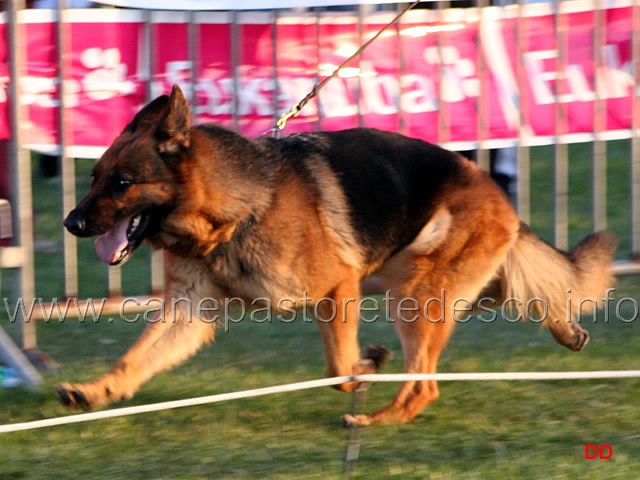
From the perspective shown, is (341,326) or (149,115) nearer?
(149,115)

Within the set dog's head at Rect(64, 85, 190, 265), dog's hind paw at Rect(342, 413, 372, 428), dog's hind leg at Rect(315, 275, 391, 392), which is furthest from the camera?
dog's hind leg at Rect(315, 275, 391, 392)

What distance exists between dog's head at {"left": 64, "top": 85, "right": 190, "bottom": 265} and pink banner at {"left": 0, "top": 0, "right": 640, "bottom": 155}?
5.24 feet

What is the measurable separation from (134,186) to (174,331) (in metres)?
0.67

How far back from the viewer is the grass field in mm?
3586

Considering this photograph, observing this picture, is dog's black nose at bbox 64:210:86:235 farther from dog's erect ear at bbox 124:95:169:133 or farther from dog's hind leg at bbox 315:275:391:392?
dog's hind leg at bbox 315:275:391:392

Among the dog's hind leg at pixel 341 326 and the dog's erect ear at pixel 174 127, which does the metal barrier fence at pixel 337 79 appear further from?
the dog's hind leg at pixel 341 326

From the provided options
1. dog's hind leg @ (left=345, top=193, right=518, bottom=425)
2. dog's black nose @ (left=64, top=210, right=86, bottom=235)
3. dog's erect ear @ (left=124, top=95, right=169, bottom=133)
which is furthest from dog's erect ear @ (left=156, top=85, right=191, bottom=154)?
dog's hind leg @ (left=345, top=193, right=518, bottom=425)

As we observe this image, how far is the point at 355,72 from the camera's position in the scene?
19.2ft

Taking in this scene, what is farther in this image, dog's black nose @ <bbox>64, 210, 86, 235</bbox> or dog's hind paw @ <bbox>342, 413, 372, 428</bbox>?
dog's hind paw @ <bbox>342, 413, 372, 428</bbox>

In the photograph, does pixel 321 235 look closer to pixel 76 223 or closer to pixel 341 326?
pixel 341 326

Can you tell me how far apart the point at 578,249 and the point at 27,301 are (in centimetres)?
277

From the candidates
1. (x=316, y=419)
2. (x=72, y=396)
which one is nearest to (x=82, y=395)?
(x=72, y=396)

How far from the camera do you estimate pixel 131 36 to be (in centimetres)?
545

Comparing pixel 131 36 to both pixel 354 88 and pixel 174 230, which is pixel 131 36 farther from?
pixel 174 230
